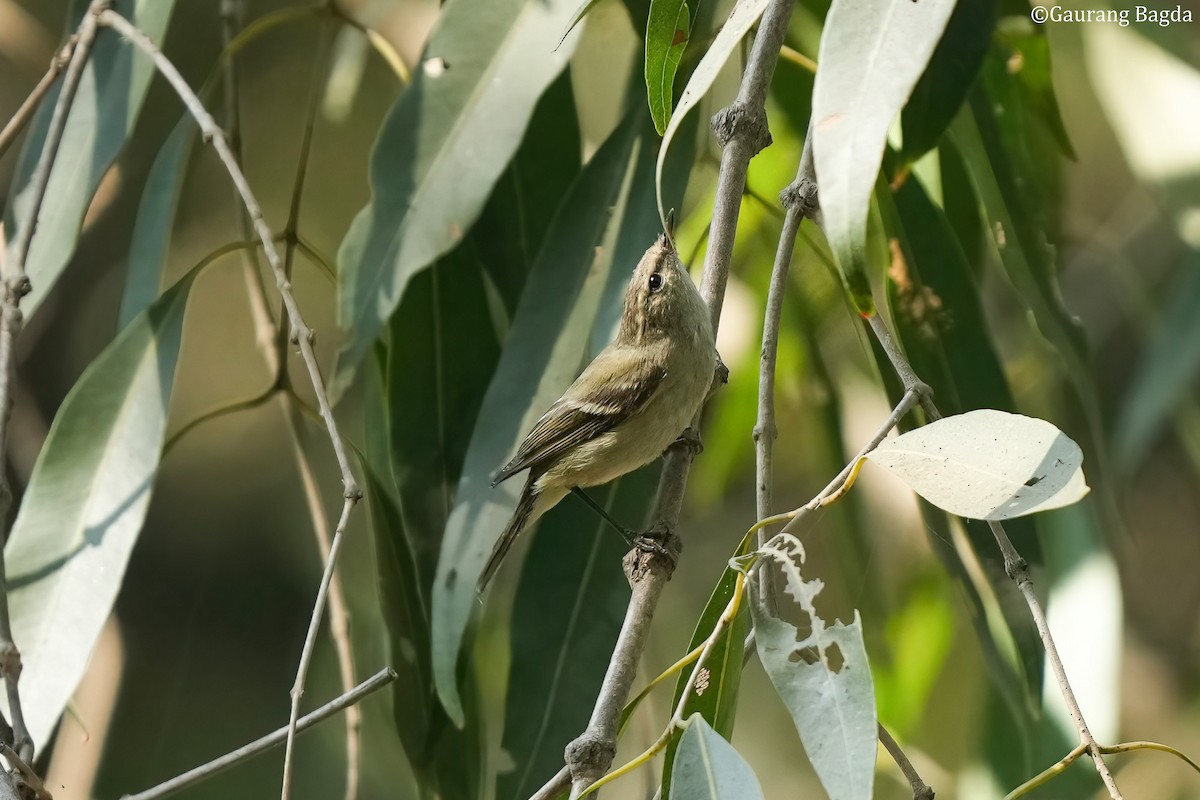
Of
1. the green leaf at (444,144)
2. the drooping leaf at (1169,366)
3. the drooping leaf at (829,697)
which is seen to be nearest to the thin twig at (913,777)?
the drooping leaf at (829,697)

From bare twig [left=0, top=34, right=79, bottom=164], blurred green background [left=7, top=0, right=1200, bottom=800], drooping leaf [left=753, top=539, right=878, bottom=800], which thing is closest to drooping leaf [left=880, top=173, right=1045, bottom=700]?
blurred green background [left=7, top=0, right=1200, bottom=800]

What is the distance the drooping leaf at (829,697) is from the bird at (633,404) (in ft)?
2.04

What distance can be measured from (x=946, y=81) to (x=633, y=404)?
622mm

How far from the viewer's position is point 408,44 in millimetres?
2783

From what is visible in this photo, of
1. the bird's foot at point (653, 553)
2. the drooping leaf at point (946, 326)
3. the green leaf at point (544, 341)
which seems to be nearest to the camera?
the bird's foot at point (653, 553)

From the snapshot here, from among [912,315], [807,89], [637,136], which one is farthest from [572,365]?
[807,89]

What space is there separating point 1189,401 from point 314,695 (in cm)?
206

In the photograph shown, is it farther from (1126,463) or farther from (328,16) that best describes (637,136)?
(1126,463)

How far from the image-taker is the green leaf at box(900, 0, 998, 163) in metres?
1.46

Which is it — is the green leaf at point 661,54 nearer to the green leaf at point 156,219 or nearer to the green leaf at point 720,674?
the green leaf at point 720,674

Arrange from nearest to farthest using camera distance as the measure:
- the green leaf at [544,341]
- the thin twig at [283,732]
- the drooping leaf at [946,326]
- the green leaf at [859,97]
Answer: the green leaf at [859,97] → the thin twig at [283,732] → the green leaf at [544,341] → the drooping leaf at [946,326]

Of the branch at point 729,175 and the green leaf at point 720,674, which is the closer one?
the green leaf at point 720,674

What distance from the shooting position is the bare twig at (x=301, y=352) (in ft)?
3.19

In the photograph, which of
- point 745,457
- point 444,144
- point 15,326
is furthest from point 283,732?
point 745,457
